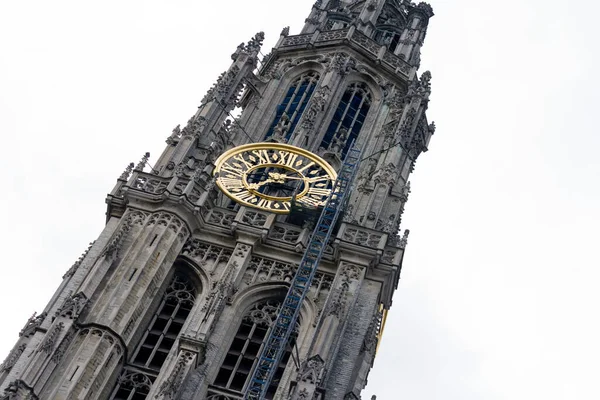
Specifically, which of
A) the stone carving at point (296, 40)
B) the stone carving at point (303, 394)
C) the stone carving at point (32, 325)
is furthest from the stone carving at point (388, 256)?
the stone carving at point (296, 40)

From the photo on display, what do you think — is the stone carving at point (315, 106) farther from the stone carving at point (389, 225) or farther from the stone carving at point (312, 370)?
the stone carving at point (312, 370)

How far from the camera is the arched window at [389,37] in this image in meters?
73.3

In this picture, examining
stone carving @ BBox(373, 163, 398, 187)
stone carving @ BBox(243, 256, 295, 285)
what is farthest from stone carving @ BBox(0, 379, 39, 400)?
stone carving @ BBox(373, 163, 398, 187)

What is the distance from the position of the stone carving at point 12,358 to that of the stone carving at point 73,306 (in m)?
1.77

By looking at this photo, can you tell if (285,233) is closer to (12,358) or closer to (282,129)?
(282,129)

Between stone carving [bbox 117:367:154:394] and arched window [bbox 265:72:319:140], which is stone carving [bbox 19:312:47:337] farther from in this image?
arched window [bbox 265:72:319:140]

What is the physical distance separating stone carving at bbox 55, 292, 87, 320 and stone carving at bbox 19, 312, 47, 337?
95cm

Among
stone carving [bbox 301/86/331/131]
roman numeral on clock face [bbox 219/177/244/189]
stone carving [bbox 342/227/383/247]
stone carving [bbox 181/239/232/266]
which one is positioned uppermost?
stone carving [bbox 301/86/331/131]

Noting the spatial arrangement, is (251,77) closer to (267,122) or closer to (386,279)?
(267,122)

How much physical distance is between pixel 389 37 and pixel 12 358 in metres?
33.6

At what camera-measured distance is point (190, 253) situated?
2144 inches

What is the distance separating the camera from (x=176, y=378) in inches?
1877

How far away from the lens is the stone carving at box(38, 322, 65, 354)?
4697cm

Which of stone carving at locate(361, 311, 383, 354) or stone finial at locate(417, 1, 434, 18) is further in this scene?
stone finial at locate(417, 1, 434, 18)
